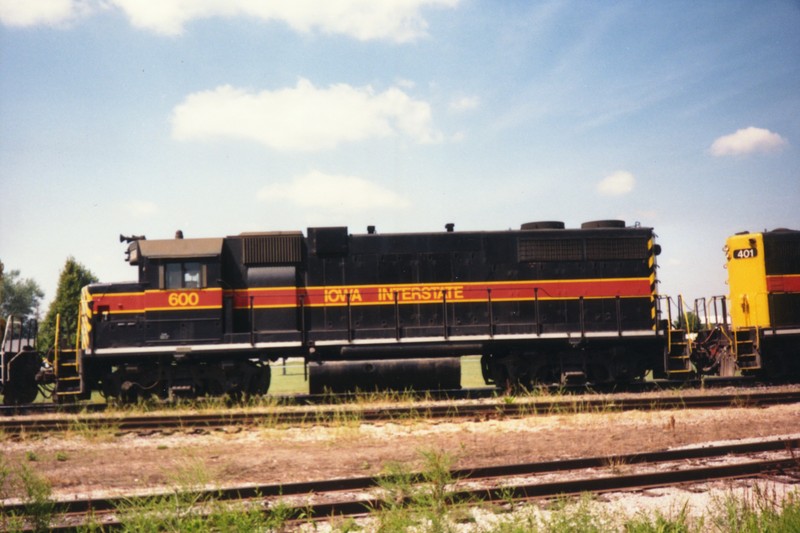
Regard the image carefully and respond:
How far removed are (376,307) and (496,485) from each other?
22.4ft

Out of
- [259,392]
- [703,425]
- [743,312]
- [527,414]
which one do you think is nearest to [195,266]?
[259,392]

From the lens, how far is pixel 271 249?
12242 mm

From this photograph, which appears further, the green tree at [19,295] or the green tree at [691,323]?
the green tree at [19,295]

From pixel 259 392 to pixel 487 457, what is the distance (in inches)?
251

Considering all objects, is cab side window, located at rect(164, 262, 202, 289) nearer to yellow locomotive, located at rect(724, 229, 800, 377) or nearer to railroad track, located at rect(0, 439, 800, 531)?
railroad track, located at rect(0, 439, 800, 531)

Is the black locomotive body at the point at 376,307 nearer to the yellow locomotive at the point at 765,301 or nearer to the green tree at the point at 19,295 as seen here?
the yellow locomotive at the point at 765,301

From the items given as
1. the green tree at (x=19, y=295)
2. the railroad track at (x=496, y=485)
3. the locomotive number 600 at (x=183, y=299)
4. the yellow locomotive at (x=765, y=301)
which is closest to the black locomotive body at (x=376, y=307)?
the locomotive number 600 at (x=183, y=299)

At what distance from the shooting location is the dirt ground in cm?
673

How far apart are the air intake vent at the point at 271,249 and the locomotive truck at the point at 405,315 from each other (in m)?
0.02

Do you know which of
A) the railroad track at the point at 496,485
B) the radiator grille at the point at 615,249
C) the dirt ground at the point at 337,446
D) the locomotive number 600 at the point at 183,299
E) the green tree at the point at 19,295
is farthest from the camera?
the green tree at the point at 19,295

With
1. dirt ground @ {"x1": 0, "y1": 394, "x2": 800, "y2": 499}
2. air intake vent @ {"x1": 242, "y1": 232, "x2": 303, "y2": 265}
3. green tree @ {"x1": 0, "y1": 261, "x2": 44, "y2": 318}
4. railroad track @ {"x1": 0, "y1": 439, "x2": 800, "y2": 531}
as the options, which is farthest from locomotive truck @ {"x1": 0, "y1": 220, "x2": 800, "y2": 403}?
green tree @ {"x1": 0, "y1": 261, "x2": 44, "y2": 318}

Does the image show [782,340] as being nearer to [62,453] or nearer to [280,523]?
[280,523]

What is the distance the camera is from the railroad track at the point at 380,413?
983 cm

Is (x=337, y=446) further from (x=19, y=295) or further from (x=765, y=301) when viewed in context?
(x=19, y=295)
